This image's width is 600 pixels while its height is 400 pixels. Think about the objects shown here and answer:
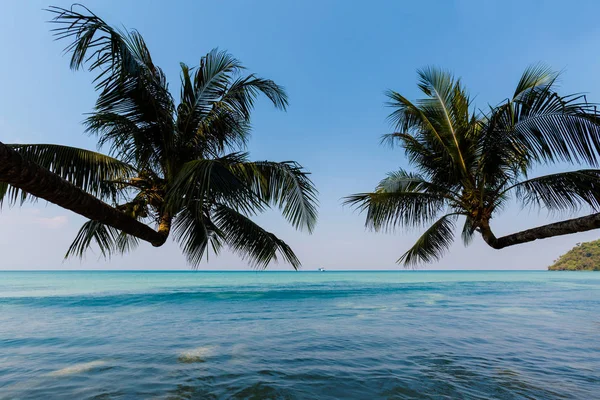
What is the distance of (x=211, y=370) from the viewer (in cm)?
535

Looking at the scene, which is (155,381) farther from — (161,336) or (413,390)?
(161,336)

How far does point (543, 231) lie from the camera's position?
14.8 feet

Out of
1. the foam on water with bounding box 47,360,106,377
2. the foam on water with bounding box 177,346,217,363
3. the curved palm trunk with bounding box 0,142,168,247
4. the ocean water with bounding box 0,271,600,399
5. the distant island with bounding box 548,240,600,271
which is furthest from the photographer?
the distant island with bounding box 548,240,600,271

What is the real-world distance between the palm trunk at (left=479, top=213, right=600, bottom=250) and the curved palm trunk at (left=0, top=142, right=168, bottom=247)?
490 cm

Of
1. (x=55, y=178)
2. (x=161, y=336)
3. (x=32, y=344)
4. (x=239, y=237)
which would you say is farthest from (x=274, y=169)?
(x=32, y=344)

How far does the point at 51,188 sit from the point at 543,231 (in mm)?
5509

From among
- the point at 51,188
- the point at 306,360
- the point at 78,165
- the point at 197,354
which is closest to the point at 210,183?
the point at 51,188

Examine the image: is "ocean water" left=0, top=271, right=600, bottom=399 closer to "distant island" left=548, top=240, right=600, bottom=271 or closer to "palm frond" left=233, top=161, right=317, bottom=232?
"palm frond" left=233, top=161, right=317, bottom=232

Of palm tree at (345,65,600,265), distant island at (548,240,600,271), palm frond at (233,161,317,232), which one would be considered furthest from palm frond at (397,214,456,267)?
distant island at (548,240,600,271)

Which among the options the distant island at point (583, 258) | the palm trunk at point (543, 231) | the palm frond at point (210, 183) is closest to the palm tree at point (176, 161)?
the palm frond at point (210, 183)

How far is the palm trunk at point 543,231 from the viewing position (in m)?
3.61

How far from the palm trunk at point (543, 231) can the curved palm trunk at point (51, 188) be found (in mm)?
4901

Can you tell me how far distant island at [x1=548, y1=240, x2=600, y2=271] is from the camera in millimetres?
97750

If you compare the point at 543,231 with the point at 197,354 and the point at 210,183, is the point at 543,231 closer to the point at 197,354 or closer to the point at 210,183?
the point at 210,183
